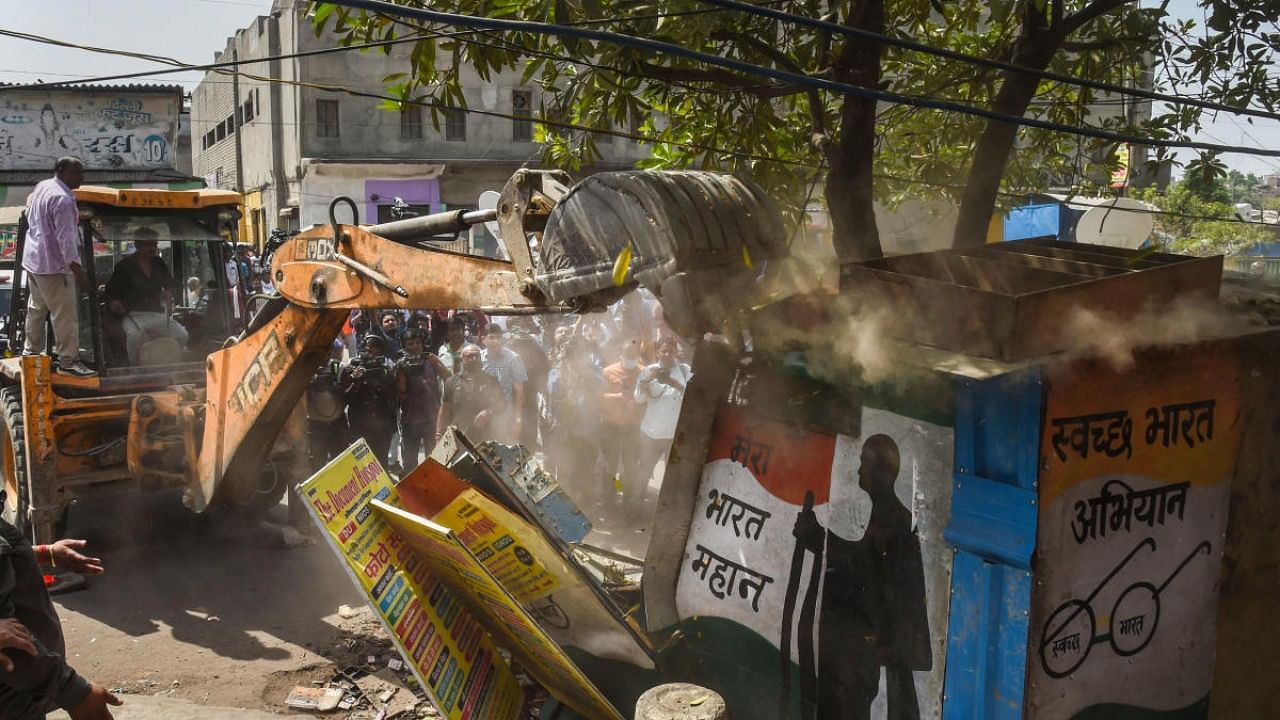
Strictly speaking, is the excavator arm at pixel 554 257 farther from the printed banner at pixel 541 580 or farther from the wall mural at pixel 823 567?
the printed banner at pixel 541 580

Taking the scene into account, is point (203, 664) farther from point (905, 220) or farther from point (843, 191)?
point (905, 220)

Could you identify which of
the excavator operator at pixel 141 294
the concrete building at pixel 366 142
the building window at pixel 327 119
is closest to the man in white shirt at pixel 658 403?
the excavator operator at pixel 141 294

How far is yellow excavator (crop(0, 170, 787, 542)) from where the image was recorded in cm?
414

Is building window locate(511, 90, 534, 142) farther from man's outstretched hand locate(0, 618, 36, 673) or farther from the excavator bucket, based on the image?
man's outstretched hand locate(0, 618, 36, 673)

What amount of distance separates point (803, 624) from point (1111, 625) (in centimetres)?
120

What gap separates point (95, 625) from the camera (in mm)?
7828

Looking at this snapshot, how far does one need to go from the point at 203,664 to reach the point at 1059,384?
20.4ft

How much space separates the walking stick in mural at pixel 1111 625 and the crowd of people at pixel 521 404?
687cm

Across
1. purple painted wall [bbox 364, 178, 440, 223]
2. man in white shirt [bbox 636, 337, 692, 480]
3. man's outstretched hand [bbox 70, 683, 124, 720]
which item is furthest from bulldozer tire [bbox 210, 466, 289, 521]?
purple painted wall [bbox 364, 178, 440, 223]

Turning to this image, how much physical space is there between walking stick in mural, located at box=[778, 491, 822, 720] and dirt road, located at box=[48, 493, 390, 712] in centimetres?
382

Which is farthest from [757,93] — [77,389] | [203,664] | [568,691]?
[77,389]

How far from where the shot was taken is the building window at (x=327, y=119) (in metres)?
31.2

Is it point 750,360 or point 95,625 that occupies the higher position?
point 750,360

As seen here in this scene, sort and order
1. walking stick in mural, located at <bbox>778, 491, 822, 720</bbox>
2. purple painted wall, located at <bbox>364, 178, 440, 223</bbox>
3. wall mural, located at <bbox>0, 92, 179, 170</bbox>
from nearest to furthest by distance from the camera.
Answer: walking stick in mural, located at <bbox>778, 491, 822, 720</bbox>
wall mural, located at <bbox>0, 92, 179, 170</bbox>
purple painted wall, located at <bbox>364, 178, 440, 223</bbox>
